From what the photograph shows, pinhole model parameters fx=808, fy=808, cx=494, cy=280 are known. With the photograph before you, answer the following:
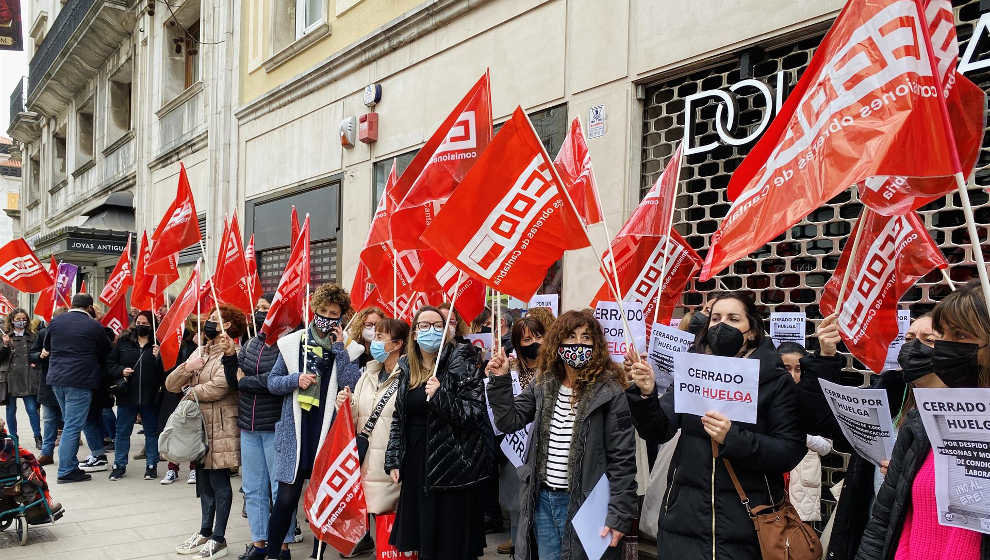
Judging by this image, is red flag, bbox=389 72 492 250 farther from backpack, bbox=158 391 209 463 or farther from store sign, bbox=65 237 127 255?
store sign, bbox=65 237 127 255

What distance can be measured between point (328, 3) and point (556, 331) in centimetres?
1013

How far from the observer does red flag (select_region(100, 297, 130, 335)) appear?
432 inches

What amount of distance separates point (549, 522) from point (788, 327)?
2438 mm

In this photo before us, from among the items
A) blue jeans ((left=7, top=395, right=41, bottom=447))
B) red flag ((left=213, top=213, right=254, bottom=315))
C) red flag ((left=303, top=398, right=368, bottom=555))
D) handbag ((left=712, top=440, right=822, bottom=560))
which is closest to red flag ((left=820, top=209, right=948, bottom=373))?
handbag ((left=712, top=440, right=822, bottom=560))

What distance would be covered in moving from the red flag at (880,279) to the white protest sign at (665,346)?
87cm

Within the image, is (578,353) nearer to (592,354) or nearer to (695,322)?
(592,354)

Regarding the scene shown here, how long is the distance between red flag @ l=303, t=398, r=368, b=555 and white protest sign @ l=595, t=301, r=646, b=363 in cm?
180

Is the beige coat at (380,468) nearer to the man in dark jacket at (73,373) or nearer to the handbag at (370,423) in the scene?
the handbag at (370,423)

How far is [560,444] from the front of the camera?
4.31 m

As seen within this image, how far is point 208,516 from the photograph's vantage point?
6285 millimetres

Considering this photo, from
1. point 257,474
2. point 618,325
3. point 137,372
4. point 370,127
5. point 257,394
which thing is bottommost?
point 257,474

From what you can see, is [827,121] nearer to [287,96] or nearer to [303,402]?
[303,402]

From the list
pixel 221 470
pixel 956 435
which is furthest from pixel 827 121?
pixel 221 470

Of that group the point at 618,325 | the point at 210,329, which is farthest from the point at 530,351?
the point at 210,329
